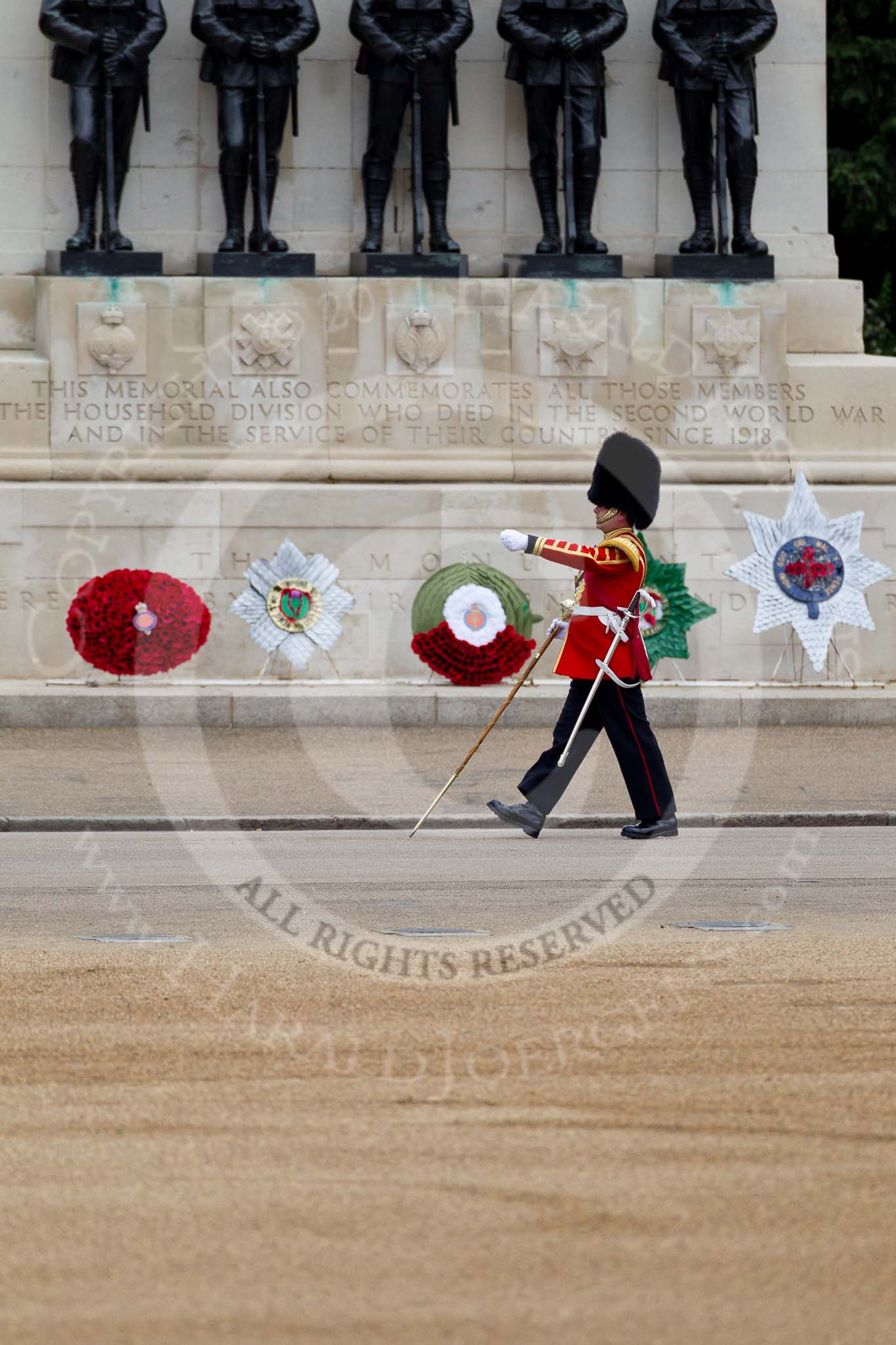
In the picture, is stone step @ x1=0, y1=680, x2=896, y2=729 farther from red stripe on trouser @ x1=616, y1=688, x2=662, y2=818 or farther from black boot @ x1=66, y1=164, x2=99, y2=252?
red stripe on trouser @ x1=616, y1=688, x2=662, y2=818

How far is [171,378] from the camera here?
18.3 m

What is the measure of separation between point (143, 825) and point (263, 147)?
31.0 feet

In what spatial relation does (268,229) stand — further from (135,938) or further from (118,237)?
(135,938)

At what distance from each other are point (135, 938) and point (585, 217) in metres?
12.9

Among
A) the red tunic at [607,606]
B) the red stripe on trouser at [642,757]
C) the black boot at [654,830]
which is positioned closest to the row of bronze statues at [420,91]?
the red tunic at [607,606]

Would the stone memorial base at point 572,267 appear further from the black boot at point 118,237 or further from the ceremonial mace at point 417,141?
the black boot at point 118,237

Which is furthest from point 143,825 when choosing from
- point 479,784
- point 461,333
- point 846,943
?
point 461,333

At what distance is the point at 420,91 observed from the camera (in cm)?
1858

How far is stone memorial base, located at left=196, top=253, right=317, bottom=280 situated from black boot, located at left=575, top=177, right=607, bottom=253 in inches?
98.7

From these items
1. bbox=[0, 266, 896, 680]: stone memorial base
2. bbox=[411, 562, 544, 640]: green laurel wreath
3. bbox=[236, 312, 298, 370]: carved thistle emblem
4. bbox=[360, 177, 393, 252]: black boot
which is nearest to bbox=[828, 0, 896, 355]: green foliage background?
bbox=[0, 266, 896, 680]: stone memorial base

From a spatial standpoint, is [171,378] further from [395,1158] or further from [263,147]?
[395,1158]

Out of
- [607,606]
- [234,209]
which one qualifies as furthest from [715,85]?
[607,606]

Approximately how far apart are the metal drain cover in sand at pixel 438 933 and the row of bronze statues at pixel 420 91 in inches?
474

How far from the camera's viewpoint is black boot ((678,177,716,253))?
750 inches
